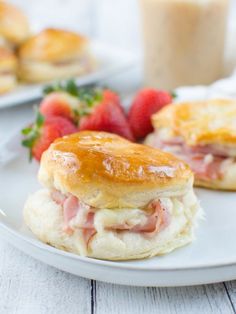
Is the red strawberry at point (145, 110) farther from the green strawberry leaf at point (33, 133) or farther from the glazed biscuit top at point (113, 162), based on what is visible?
the glazed biscuit top at point (113, 162)

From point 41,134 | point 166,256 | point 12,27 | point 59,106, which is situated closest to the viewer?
point 166,256

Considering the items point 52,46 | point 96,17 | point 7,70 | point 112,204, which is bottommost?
point 96,17

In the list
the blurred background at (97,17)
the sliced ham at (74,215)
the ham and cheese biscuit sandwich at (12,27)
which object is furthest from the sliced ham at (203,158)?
the blurred background at (97,17)

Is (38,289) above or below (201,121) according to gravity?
below

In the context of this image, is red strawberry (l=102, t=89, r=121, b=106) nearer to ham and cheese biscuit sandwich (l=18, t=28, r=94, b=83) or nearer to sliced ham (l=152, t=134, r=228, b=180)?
sliced ham (l=152, t=134, r=228, b=180)

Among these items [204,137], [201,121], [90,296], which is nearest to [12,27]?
[201,121]

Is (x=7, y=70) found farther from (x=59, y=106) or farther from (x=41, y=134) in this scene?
(x=41, y=134)

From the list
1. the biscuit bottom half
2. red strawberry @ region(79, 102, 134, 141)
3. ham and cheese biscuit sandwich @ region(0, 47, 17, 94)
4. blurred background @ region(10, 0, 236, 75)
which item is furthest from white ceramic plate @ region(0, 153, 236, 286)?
blurred background @ region(10, 0, 236, 75)
